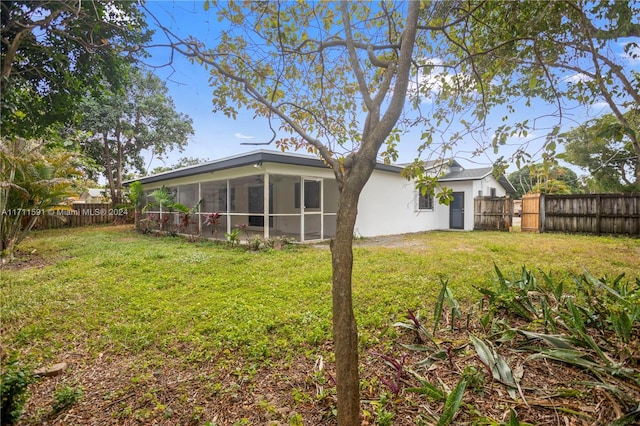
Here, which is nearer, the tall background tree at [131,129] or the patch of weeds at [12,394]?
the patch of weeds at [12,394]

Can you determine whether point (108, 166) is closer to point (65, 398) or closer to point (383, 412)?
point (65, 398)

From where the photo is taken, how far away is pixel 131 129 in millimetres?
19578

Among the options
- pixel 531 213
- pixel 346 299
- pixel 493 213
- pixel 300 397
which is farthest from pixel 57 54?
pixel 531 213

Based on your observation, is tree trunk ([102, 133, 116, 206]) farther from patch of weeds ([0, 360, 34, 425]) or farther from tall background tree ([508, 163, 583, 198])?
tall background tree ([508, 163, 583, 198])

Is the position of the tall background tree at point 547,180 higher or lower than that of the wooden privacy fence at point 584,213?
higher

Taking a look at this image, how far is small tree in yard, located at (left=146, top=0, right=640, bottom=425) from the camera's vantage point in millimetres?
2607

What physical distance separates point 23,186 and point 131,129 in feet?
44.1

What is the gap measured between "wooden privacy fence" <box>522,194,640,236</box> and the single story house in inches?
102

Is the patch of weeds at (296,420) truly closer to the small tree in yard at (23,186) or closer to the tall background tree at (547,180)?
the tall background tree at (547,180)

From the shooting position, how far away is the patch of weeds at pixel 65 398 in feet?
7.51

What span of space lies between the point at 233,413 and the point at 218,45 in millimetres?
3225

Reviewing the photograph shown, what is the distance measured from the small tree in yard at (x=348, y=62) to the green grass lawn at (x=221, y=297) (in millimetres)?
2016

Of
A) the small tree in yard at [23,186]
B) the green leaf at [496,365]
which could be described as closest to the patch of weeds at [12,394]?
the green leaf at [496,365]

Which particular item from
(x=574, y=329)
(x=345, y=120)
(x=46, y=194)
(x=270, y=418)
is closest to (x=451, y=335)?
(x=574, y=329)
